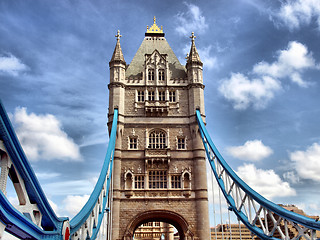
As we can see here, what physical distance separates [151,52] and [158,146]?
9.56 metres

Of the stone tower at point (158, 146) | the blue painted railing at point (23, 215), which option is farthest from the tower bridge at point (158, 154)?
the blue painted railing at point (23, 215)

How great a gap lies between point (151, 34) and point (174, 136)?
1180 cm

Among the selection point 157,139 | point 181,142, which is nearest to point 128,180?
point 157,139

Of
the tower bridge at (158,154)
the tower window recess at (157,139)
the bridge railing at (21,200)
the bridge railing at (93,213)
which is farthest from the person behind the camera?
the tower window recess at (157,139)

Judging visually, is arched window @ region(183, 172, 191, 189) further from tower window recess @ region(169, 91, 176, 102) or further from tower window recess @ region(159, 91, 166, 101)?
tower window recess @ region(159, 91, 166, 101)

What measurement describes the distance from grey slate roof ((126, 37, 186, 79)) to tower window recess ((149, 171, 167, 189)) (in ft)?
28.2

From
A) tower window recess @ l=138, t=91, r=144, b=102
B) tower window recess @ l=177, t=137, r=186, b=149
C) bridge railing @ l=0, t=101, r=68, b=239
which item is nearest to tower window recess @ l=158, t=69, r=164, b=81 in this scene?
tower window recess @ l=138, t=91, r=144, b=102

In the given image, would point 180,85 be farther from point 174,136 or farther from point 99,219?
point 99,219

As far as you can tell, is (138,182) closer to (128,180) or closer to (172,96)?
(128,180)

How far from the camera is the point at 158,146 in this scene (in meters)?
27.5

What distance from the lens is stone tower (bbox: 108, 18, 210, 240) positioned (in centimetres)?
2531

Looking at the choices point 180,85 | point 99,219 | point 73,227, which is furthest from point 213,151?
point 73,227

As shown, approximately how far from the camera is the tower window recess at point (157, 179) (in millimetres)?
26361

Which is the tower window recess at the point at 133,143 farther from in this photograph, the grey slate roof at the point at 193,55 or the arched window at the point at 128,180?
the grey slate roof at the point at 193,55
